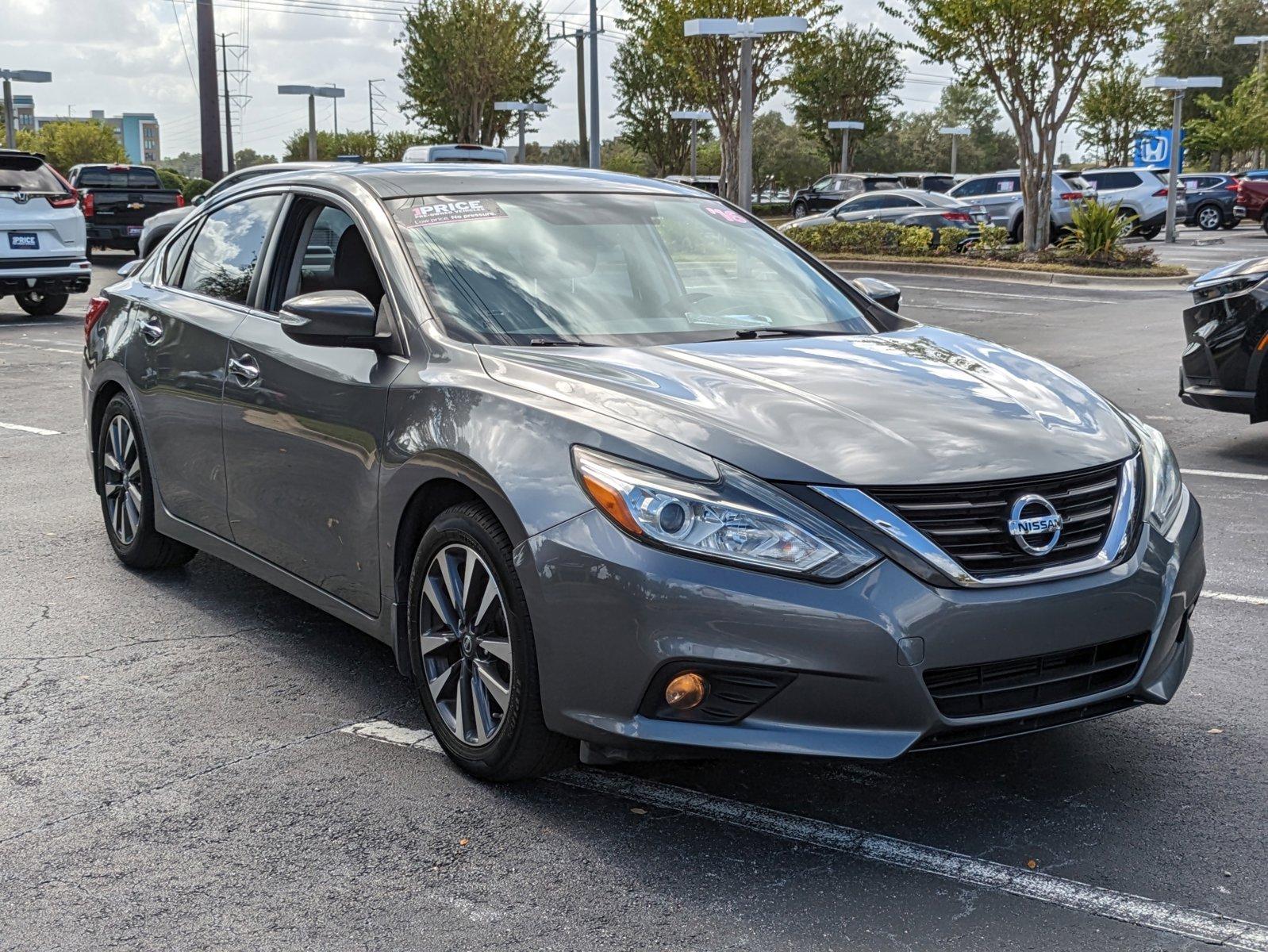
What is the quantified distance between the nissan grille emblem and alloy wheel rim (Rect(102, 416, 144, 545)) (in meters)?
3.83

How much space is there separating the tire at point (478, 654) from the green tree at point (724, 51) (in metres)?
31.2

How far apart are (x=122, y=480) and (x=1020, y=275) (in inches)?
823

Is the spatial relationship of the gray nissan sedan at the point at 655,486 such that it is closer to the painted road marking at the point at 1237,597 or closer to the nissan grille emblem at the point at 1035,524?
the nissan grille emblem at the point at 1035,524

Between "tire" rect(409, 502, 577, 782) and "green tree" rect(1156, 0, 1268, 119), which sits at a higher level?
"green tree" rect(1156, 0, 1268, 119)

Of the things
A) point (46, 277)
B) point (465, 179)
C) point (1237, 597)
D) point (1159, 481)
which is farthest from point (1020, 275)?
point (1159, 481)

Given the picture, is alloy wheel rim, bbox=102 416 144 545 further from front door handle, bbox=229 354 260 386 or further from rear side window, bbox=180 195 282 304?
front door handle, bbox=229 354 260 386

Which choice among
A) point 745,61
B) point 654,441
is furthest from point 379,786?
point 745,61

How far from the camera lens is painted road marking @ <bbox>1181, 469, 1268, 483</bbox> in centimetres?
809

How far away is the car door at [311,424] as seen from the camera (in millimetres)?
4301

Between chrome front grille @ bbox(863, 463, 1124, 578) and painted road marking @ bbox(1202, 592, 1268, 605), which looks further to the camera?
painted road marking @ bbox(1202, 592, 1268, 605)

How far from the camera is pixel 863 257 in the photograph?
94.7 feet

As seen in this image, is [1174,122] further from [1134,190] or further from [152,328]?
[152,328]

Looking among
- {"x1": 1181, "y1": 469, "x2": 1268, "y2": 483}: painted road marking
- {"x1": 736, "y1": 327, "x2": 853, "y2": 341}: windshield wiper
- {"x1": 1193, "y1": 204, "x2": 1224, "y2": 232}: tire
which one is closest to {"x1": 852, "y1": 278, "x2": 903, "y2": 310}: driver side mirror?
{"x1": 736, "y1": 327, "x2": 853, "y2": 341}: windshield wiper

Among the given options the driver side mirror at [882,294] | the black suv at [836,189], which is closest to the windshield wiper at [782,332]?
the driver side mirror at [882,294]
